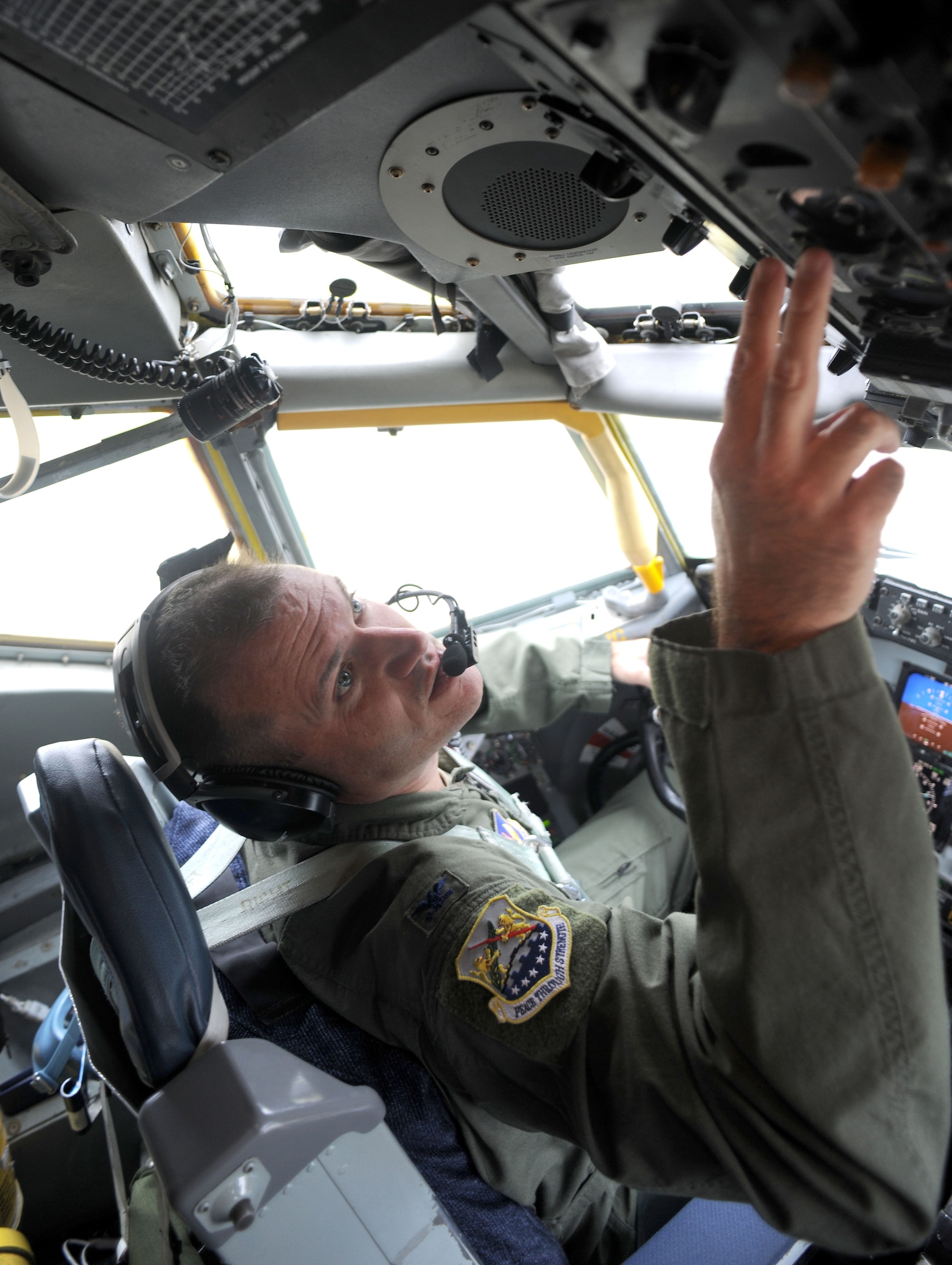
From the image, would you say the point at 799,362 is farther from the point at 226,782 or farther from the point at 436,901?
the point at 226,782

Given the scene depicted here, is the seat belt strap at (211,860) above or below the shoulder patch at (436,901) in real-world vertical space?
above

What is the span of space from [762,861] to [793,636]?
22cm

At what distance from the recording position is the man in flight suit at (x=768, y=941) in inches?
28.4

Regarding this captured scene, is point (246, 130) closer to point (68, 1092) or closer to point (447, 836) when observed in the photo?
point (447, 836)

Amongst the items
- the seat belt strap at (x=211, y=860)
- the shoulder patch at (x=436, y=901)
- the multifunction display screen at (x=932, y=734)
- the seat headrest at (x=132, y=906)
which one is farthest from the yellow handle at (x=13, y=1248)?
the multifunction display screen at (x=932, y=734)

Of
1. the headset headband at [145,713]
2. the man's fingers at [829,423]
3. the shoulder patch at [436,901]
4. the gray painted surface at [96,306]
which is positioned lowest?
the shoulder patch at [436,901]

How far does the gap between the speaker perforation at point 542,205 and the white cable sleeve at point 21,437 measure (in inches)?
27.9

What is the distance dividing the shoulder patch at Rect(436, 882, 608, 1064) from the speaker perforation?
0.91 m

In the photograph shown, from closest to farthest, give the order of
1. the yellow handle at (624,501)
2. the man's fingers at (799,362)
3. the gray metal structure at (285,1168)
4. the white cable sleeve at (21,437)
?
the man's fingers at (799,362) → the gray metal structure at (285,1168) → the white cable sleeve at (21,437) → the yellow handle at (624,501)

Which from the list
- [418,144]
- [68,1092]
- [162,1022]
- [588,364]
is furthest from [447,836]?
[588,364]

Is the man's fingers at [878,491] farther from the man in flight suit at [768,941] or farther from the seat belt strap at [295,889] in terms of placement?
the seat belt strap at [295,889]

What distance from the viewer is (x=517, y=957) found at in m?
1.05

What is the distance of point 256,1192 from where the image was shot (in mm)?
934

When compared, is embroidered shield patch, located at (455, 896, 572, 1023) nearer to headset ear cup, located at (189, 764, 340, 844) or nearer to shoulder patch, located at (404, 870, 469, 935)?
shoulder patch, located at (404, 870, 469, 935)
